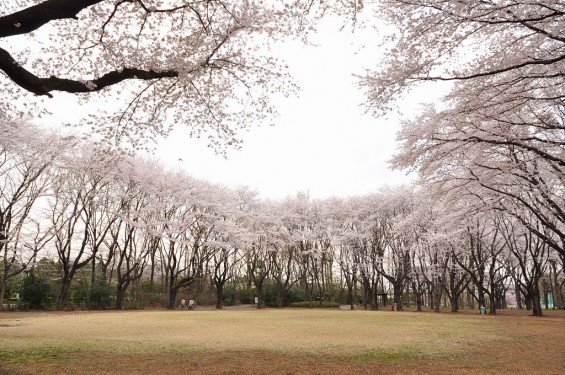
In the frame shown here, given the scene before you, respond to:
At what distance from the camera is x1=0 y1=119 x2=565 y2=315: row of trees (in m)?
23.8

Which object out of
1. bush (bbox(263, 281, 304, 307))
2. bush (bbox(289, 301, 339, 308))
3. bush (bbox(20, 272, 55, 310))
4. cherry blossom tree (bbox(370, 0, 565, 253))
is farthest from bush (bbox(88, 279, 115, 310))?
cherry blossom tree (bbox(370, 0, 565, 253))

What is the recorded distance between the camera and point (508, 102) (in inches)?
352

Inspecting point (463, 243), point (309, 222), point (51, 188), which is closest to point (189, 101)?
point (51, 188)

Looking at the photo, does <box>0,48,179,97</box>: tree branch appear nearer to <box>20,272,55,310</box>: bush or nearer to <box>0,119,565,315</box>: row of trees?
<box>0,119,565,315</box>: row of trees

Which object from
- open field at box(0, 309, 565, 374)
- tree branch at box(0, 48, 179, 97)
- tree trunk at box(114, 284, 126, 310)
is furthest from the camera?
tree trunk at box(114, 284, 126, 310)

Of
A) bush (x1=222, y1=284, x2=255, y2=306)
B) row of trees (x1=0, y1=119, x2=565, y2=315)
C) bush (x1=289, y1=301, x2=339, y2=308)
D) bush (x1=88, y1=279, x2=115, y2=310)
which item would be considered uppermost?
row of trees (x1=0, y1=119, x2=565, y2=315)

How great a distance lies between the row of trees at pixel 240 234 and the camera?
936 inches

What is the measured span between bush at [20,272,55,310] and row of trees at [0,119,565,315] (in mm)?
855

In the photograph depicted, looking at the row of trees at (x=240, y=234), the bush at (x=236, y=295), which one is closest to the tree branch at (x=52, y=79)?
the row of trees at (x=240, y=234)

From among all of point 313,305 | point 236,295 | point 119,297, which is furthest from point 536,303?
point 119,297

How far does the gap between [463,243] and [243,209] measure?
812 inches

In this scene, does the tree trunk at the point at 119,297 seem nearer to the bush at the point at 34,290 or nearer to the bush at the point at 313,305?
the bush at the point at 34,290

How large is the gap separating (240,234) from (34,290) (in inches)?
626

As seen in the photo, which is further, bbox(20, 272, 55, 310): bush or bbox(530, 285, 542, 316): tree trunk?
bbox(20, 272, 55, 310): bush
